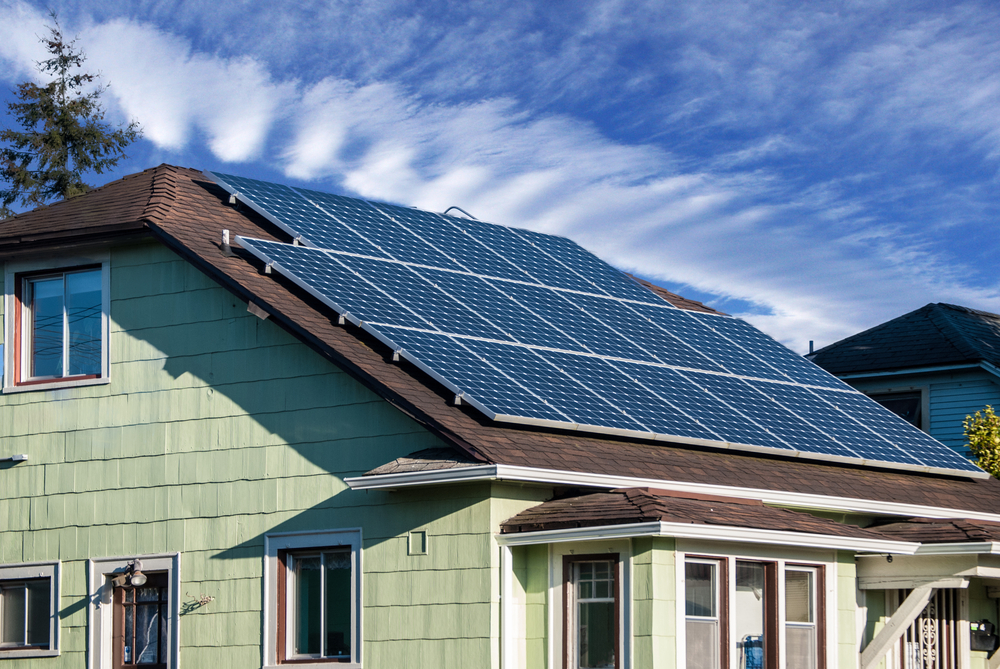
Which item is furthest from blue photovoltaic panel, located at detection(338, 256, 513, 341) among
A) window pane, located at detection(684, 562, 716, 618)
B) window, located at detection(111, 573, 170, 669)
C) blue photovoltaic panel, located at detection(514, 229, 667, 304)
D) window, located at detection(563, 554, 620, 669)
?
window, located at detection(111, 573, 170, 669)

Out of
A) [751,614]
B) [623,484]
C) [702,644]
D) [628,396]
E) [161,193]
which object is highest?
[161,193]

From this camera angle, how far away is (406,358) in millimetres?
13766

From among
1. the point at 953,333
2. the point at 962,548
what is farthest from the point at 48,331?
the point at 953,333

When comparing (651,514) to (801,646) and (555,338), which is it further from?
(555,338)

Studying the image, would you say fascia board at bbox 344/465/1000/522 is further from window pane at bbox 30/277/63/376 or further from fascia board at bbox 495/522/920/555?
window pane at bbox 30/277/63/376

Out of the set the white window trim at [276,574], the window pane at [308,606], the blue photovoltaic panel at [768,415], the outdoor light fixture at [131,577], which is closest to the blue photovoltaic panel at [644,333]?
the blue photovoltaic panel at [768,415]

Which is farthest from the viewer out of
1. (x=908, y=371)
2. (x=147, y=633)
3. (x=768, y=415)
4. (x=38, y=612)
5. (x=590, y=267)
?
(x=908, y=371)

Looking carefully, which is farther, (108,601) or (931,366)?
(931,366)

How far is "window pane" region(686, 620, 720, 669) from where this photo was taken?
1253 centimetres

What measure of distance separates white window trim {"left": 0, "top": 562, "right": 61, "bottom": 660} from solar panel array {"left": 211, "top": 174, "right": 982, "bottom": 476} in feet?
14.6

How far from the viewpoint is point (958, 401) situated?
83.1 feet

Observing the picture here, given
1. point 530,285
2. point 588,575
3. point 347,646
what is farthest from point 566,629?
point 530,285

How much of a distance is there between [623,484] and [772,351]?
7297mm

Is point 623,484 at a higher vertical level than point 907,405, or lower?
lower
